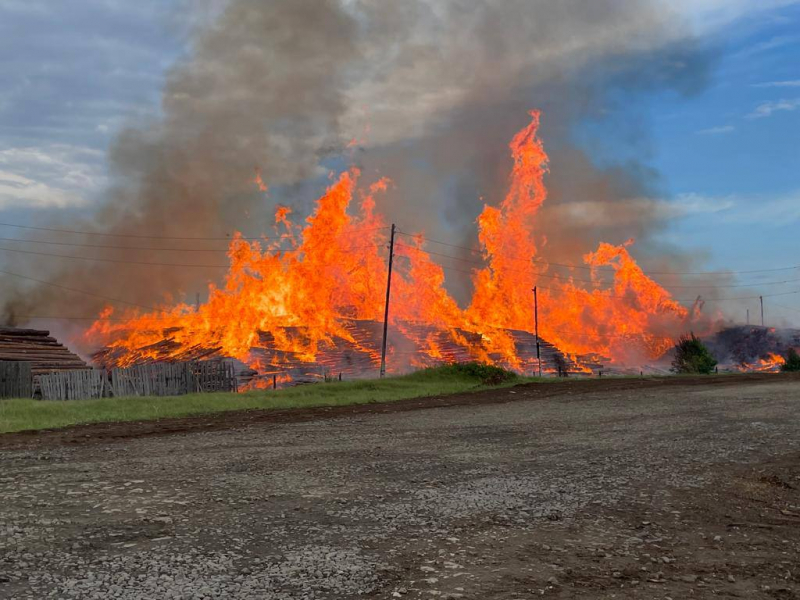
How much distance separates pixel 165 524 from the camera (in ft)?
21.9

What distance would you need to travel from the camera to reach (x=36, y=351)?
32312 millimetres

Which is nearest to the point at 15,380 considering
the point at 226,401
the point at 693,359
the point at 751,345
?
the point at 226,401

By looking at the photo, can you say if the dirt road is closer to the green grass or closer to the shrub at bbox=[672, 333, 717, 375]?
the green grass

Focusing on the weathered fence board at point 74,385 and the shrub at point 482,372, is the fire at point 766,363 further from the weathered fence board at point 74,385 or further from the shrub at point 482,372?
the weathered fence board at point 74,385

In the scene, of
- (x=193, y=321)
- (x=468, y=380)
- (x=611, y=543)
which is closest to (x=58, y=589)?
(x=611, y=543)

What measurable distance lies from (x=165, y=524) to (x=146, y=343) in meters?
41.7

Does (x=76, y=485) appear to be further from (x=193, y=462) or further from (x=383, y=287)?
(x=383, y=287)

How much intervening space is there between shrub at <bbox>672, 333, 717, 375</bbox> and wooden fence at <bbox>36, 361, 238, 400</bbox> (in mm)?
38175

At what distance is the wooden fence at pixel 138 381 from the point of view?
1019 inches

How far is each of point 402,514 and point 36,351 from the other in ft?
101

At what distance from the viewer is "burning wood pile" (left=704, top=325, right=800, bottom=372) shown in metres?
78.8

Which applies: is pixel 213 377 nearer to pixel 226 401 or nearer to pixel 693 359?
pixel 226 401

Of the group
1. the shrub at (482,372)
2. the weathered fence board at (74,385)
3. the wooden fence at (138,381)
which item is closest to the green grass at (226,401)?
the shrub at (482,372)

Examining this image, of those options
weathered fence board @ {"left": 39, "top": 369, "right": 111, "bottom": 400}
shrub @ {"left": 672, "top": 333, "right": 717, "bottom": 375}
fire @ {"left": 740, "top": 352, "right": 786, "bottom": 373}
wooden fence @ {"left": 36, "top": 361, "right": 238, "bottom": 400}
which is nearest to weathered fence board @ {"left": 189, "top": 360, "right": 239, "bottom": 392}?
wooden fence @ {"left": 36, "top": 361, "right": 238, "bottom": 400}
